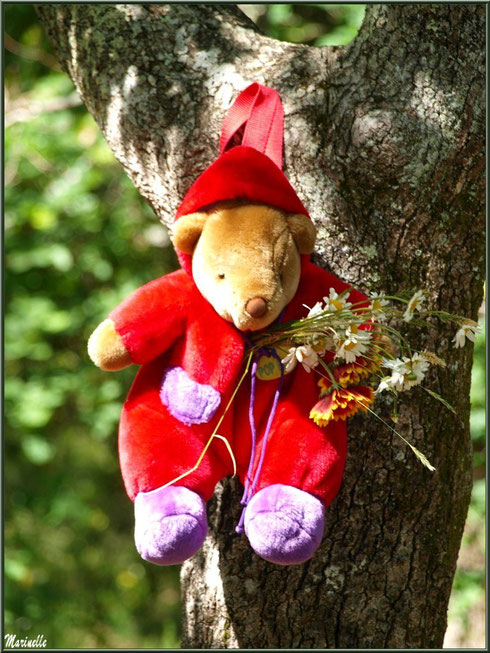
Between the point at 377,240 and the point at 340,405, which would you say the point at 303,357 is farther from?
the point at 377,240

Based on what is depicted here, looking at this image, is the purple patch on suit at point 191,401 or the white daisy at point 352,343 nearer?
the white daisy at point 352,343

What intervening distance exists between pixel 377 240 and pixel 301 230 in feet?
1.26

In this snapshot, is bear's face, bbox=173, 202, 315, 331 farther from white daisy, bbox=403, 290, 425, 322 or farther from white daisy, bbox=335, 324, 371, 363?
white daisy, bbox=403, 290, 425, 322

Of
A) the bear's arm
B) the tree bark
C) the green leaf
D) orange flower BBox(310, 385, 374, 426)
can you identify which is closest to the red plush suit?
the bear's arm

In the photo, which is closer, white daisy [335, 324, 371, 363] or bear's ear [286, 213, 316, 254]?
white daisy [335, 324, 371, 363]

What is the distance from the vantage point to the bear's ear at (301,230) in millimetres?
1727

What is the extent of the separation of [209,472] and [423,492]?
673 millimetres

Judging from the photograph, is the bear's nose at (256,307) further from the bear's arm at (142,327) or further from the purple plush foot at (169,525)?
the purple plush foot at (169,525)

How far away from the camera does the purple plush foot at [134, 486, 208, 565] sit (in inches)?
64.5

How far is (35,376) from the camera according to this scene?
446cm

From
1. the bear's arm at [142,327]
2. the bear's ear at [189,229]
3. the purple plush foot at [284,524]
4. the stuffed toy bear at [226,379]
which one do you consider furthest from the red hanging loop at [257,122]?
the purple plush foot at [284,524]

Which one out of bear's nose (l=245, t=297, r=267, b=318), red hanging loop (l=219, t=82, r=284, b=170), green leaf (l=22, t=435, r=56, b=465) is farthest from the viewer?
green leaf (l=22, t=435, r=56, b=465)

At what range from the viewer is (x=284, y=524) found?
5.35 ft

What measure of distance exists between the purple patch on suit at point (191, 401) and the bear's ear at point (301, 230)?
41 centimetres
